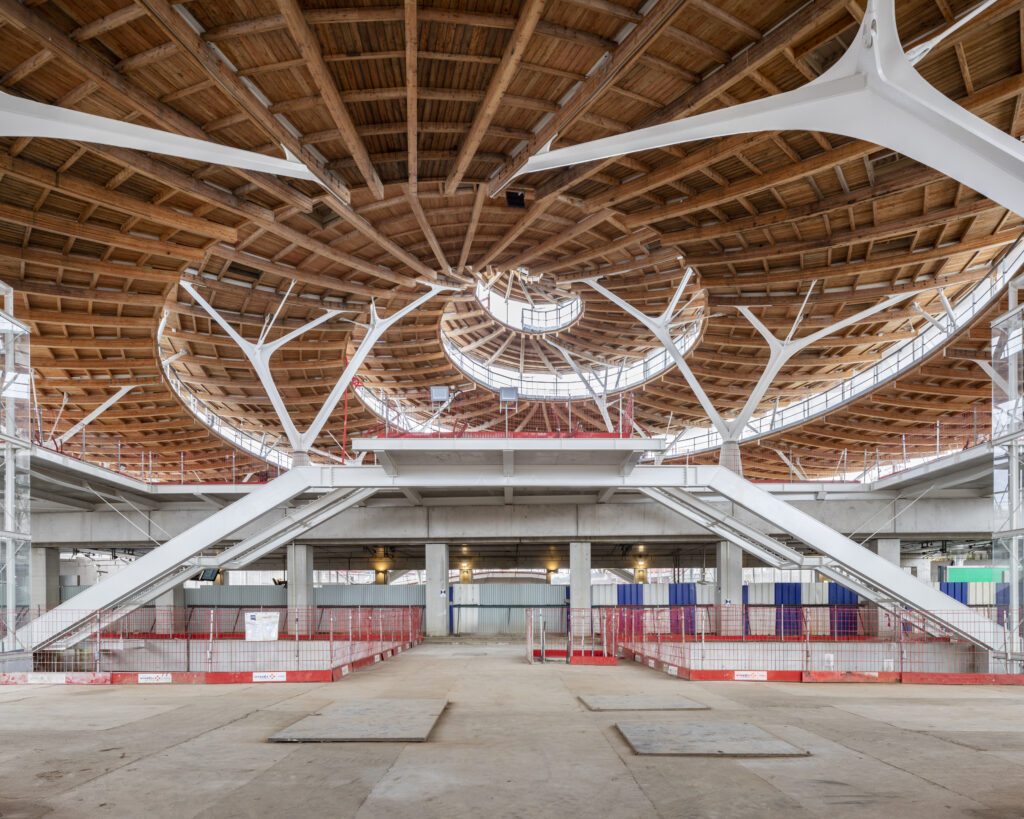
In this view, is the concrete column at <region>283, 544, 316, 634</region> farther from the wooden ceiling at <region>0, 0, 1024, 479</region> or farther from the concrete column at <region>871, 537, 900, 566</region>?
the concrete column at <region>871, 537, 900, 566</region>

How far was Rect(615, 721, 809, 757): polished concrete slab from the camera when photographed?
12.4 m

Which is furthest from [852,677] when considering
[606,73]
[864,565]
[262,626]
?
[262,626]

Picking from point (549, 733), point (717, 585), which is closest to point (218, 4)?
point (549, 733)

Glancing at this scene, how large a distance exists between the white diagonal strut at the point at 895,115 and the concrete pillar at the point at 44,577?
1684 inches

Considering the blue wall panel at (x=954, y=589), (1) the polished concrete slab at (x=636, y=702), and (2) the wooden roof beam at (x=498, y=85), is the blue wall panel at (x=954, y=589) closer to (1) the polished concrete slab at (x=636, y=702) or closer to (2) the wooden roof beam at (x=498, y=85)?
(1) the polished concrete slab at (x=636, y=702)

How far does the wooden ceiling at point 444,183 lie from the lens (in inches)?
605

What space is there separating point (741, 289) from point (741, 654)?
12.9m

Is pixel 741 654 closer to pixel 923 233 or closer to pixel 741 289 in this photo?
pixel 741 289

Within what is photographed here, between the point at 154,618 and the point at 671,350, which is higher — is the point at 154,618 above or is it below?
below

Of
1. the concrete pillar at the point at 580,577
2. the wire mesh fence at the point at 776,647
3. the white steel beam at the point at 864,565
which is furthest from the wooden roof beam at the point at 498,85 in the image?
the concrete pillar at the point at 580,577

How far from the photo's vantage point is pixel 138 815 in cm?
922

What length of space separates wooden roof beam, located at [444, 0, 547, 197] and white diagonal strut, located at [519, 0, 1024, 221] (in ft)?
15.5

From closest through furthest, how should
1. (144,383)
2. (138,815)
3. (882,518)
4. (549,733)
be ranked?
(138,815), (549,733), (144,383), (882,518)

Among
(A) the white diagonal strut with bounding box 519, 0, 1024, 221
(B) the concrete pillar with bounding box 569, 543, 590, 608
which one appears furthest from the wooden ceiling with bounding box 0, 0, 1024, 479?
(B) the concrete pillar with bounding box 569, 543, 590, 608
